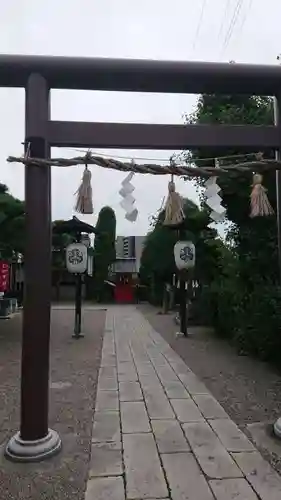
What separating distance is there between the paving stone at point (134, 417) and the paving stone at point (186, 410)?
1.08ft

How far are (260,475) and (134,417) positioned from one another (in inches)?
60.2

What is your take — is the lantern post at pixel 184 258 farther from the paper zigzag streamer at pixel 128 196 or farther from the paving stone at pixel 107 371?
the paper zigzag streamer at pixel 128 196

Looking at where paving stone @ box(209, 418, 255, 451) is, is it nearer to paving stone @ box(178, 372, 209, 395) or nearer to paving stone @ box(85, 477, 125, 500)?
paving stone @ box(85, 477, 125, 500)

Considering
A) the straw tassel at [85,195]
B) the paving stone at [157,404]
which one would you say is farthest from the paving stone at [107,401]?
the straw tassel at [85,195]

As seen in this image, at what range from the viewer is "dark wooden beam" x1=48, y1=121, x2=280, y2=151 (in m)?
3.30

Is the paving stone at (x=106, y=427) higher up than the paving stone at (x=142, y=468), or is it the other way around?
the paving stone at (x=142, y=468)

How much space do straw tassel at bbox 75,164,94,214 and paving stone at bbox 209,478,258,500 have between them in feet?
6.77

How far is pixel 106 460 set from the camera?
3117 millimetres

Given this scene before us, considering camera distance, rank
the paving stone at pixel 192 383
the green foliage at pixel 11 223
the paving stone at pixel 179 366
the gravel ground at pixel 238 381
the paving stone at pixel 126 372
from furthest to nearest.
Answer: the green foliage at pixel 11 223
the paving stone at pixel 179 366
the paving stone at pixel 126 372
the paving stone at pixel 192 383
the gravel ground at pixel 238 381

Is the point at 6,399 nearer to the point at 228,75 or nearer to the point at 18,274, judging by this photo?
the point at 228,75

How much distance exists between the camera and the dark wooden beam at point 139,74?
331 cm

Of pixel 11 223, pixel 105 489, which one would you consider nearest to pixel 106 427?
pixel 105 489

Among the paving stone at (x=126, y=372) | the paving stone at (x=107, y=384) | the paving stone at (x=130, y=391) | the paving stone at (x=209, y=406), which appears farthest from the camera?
the paving stone at (x=126, y=372)

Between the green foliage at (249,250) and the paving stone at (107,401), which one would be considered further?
the green foliage at (249,250)
